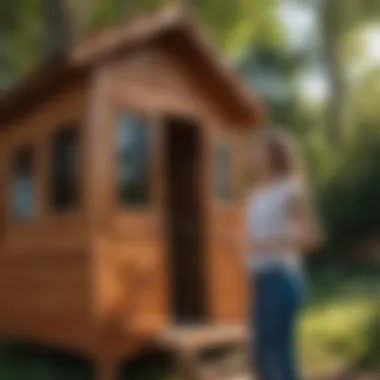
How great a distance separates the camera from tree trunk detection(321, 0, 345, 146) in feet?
67.5

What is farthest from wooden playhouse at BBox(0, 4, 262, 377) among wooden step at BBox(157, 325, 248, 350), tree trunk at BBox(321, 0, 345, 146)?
tree trunk at BBox(321, 0, 345, 146)

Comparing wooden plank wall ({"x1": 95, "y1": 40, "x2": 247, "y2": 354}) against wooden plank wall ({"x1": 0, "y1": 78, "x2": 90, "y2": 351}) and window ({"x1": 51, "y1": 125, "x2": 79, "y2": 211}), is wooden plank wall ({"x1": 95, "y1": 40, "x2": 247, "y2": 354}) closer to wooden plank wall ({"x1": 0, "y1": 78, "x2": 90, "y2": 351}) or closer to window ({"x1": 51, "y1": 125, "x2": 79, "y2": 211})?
wooden plank wall ({"x1": 0, "y1": 78, "x2": 90, "y2": 351})

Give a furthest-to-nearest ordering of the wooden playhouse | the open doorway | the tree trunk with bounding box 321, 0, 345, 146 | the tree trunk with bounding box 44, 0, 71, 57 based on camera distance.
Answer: the tree trunk with bounding box 321, 0, 345, 146 < the tree trunk with bounding box 44, 0, 71, 57 < the open doorway < the wooden playhouse

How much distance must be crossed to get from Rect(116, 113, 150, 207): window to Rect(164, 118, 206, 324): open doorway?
0.84 m

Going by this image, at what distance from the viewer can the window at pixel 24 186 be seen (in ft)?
28.7

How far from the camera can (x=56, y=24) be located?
45.2ft

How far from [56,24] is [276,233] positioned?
372 inches

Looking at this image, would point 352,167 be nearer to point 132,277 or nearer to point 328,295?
point 328,295

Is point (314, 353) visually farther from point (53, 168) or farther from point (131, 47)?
point (131, 47)

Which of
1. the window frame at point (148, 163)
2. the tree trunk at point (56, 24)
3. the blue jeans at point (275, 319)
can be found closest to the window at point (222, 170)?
the window frame at point (148, 163)

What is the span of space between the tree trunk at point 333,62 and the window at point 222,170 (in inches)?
433

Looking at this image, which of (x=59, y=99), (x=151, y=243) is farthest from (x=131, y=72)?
(x=151, y=243)

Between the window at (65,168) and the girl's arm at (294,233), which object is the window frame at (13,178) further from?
the girl's arm at (294,233)

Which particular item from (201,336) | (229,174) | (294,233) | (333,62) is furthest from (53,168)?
(333,62)
